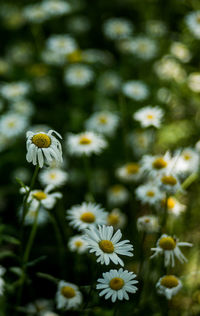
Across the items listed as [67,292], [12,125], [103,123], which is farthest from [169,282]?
[12,125]

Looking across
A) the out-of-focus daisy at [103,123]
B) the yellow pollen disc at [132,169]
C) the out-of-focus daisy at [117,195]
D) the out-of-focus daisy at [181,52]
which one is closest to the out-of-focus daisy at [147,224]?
the yellow pollen disc at [132,169]

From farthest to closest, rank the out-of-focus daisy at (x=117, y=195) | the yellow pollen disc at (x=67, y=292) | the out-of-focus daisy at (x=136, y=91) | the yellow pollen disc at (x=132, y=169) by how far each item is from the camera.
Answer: the out-of-focus daisy at (x=136, y=91) → the out-of-focus daisy at (x=117, y=195) → the yellow pollen disc at (x=132, y=169) → the yellow pollen disc at (x=67, y=292)

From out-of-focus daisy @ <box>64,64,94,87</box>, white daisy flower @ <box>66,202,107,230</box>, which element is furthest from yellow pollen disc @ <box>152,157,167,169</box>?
out-of-focus daisy @ <box>64,64,94,87</box>

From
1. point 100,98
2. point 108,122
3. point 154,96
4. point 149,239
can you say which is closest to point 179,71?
point 154,96

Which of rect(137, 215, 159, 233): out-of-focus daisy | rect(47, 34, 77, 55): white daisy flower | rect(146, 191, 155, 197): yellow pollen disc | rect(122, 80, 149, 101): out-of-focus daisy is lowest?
rect(137, 215, 159, 233): out-of-focus daisy

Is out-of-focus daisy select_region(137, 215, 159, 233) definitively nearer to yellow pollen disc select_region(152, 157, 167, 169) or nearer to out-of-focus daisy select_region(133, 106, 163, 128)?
yellow pollen disc select_region(152, 157, 167, 169)

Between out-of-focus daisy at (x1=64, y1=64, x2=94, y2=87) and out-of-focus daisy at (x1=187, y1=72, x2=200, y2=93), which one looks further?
out-of-focus daisy at (x1=64, y1=64, x2=94, y2=87)

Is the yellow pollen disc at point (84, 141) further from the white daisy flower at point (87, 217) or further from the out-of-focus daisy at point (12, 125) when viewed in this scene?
the out-of-focus daisy at point (12, 125)
